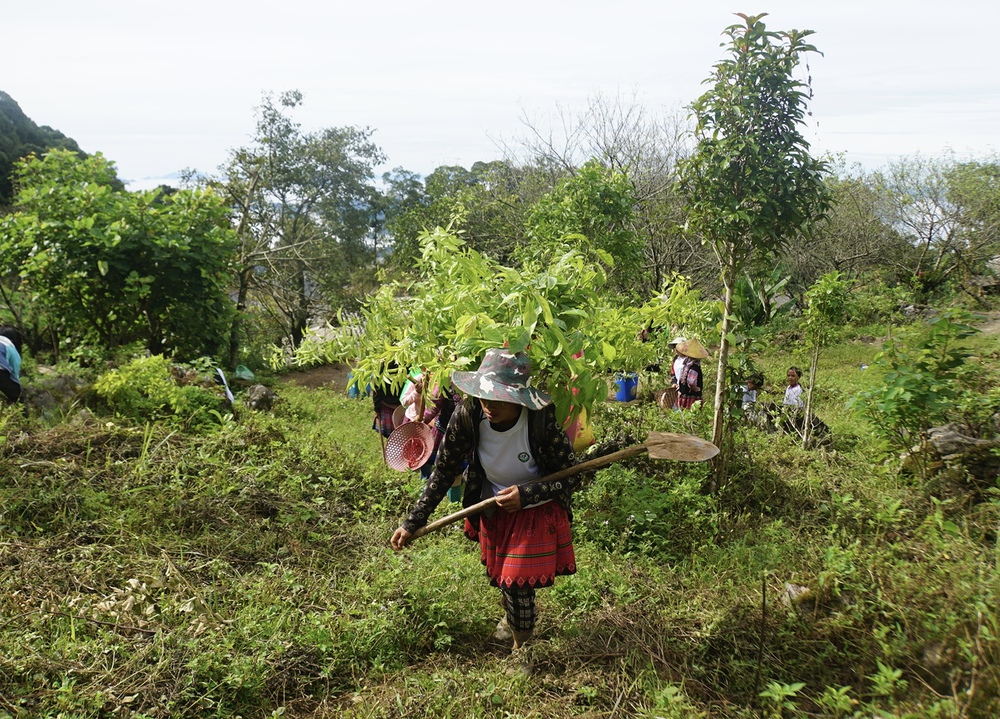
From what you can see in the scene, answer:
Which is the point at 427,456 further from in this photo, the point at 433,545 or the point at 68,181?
the point at 68,181

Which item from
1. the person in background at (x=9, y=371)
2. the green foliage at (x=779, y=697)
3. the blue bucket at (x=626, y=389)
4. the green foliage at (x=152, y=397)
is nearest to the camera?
the green foliage at (x=779, y=697)

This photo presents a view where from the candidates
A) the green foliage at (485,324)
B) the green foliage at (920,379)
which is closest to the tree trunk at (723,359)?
the green foliage at (920,379)

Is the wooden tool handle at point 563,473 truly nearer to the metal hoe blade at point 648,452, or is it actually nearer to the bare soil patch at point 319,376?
the metal hoe blade at point 648,452

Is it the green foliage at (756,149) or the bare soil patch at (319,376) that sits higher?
the green foliage at (756,149)

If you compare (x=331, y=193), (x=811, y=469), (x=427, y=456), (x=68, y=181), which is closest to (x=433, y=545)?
(x=427, y=456)

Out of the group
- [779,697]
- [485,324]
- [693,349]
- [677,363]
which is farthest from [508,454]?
[677,363]

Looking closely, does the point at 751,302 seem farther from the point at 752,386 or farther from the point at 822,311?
the point at 752,386

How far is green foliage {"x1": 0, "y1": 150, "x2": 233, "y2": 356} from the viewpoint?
23.4ft

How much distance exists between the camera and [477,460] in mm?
2939

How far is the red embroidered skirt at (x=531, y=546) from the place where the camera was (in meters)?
2.79

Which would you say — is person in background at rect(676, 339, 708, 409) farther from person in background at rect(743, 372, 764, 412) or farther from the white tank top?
the white tank top

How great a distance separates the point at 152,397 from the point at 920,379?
20.7ft

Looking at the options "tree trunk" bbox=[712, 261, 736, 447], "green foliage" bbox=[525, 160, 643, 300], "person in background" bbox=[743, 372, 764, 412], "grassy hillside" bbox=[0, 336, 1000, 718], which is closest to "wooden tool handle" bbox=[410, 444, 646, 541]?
"grassy hillside" bbox=[0, 336, 1000, 718]

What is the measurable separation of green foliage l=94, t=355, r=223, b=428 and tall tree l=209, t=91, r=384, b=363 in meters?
7.31
